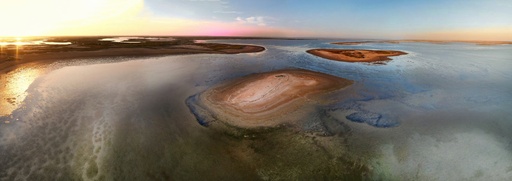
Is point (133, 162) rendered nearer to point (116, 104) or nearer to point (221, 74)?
point (116, 104)

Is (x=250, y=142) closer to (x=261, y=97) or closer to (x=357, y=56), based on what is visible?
(x=261, y=97)

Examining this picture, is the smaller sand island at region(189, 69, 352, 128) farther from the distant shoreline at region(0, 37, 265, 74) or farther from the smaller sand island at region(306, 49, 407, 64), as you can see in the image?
the distant shoreline at region(0, 37, 265, 74)

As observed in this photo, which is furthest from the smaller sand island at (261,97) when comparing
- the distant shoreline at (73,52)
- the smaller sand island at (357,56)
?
the distant shoreline at (73,52)

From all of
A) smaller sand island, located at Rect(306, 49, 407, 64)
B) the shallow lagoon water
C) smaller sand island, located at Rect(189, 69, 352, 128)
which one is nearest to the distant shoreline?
smaller sand island, located at Rect(306, 49, 407, 64)

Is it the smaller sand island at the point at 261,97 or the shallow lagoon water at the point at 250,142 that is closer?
the shallow lagoon water at the point at 250,142

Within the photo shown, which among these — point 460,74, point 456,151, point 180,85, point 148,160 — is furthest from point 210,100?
point 460,74

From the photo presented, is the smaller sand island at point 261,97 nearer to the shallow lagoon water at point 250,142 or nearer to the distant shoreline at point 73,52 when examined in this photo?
the shallow lagoon water at point 250,142

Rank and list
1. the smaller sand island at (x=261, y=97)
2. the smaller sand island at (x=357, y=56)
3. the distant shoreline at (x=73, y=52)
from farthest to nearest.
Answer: the smaller sand island at (x=357, y=56) → the distant shoreline at (x=73, y=52) → the smaller sand island at (x=261, y=97)

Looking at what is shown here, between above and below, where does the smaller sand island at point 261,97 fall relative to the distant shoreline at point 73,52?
below
